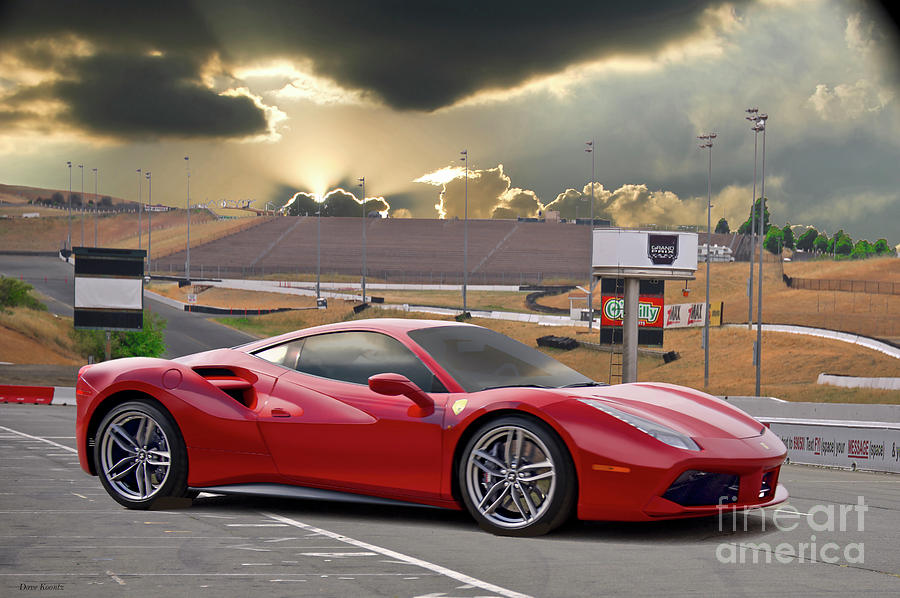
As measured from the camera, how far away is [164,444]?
7641 millimetres

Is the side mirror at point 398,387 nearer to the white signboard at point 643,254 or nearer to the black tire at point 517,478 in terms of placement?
the black tire at point 517,478

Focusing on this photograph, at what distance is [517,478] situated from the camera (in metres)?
6.39

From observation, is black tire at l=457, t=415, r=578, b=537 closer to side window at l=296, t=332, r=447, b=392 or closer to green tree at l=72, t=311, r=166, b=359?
side window at l=296, t=332, r=447, b=392

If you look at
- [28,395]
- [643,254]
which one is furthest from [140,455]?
[643,254]

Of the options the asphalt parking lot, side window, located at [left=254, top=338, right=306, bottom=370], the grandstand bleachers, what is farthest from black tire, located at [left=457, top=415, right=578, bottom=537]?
the grandstand bleachers

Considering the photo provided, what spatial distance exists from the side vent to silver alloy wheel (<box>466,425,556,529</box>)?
194 cm

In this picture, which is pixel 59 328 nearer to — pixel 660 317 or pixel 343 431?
pixel 660 317

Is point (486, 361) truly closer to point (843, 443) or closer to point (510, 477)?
→ point (510, 477)

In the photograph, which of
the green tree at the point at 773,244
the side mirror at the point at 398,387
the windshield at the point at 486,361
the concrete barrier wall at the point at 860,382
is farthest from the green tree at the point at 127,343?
the green tree at the point at 773,244

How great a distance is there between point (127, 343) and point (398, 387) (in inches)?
2182

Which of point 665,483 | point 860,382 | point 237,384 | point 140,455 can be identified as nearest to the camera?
point 665,483

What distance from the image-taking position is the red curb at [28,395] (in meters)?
31.6
